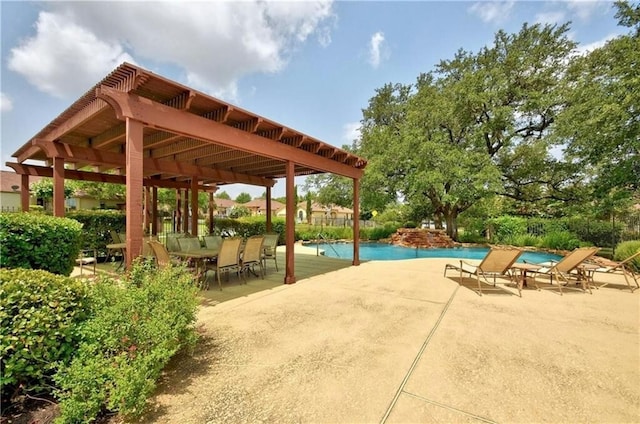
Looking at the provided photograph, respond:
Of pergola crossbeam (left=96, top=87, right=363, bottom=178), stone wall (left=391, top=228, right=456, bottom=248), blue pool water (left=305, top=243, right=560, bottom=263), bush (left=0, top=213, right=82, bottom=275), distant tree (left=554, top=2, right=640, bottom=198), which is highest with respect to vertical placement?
distant tree (left=554, top=2, right=640, bottom=198)

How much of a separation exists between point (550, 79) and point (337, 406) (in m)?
20.1

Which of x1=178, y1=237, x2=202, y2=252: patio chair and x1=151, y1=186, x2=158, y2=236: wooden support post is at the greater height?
x1=151, y1=186, x2=158, y2=236: wooden support post

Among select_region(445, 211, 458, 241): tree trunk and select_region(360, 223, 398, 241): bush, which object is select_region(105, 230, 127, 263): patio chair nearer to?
select_region(360, 223, 398, 241): bush

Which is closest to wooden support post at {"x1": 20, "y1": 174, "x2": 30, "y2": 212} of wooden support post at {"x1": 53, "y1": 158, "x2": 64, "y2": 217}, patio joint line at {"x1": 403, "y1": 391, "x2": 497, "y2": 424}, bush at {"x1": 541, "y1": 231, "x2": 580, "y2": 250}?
wooden support post at {"x1": 53, "y1": 158, "x2": 64, "y2": 217}

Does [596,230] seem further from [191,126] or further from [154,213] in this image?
[154,213]

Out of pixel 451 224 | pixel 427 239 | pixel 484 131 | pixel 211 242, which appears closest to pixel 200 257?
pixel 211 242

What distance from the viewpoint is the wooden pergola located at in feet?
12.2

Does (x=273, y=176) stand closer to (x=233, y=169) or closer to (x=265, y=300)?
(x=233, y=169)

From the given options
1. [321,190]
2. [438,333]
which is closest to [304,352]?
[438,333]

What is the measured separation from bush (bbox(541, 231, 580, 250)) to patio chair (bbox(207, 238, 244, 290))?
603 inches

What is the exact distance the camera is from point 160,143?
6.96m

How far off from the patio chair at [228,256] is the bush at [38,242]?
232 centimetres

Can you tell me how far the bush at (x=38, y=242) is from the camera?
2902mm

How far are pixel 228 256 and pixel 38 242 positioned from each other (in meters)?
2.97
